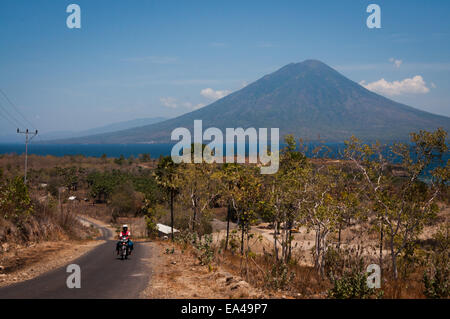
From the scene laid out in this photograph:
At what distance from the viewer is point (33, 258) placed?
15828 mm

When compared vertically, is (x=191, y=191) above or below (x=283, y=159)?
below

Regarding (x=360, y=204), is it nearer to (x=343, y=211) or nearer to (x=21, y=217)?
(x=343, y=211)

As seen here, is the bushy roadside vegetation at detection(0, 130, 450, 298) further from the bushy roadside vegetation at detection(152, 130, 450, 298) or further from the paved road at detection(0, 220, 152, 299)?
the paved road at detection(0, 220, 152, 299)

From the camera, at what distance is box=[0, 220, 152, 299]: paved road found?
965 cm

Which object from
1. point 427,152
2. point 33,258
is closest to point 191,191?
point 33,258

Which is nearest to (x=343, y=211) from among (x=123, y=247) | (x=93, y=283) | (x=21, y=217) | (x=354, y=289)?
(x=354, y=289)

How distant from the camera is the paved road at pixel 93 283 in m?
9.65

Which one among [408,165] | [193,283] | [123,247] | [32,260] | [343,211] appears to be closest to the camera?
[193,283]

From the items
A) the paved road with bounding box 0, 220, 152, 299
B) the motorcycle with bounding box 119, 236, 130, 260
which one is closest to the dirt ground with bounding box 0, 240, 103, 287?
the paved road with bounding box 0, 220, 152, 299

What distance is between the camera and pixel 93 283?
11.0 m

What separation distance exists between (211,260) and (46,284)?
5991mm
